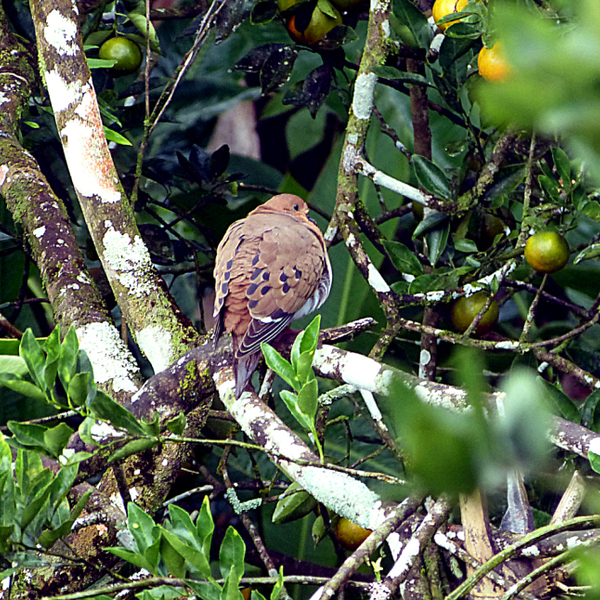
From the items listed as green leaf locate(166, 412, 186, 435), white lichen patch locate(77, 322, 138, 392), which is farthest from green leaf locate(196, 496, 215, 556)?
white lichen patch locate(77, 322, 138, 392)

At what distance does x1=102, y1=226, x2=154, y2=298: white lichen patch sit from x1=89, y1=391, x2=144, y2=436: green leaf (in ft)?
2.56

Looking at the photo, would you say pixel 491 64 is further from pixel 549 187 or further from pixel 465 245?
pixel 465 245

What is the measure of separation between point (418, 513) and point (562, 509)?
212mm

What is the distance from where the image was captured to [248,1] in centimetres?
188

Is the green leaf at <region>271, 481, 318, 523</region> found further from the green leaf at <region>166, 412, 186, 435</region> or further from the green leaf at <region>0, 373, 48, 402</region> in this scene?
the green leaf at <region>0, 373, 48, 402</region>

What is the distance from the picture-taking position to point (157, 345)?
1.50 metres

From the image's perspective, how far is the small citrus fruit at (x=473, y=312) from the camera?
1.73 metres

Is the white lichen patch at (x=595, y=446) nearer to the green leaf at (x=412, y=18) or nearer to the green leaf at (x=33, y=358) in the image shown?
the green leaf at (x=33, y=358)

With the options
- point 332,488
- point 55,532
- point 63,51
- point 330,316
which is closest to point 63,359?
point 55,532

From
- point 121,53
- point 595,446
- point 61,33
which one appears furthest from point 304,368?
point 121,53

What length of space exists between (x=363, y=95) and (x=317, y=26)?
248 millimetres

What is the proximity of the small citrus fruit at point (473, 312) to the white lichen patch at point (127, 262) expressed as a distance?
2.70 feet

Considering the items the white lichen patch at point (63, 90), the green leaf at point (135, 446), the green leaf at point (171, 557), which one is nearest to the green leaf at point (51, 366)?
the green leaf at point (135, 446)

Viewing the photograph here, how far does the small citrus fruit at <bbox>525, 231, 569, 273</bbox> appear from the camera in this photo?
58.1 inches
